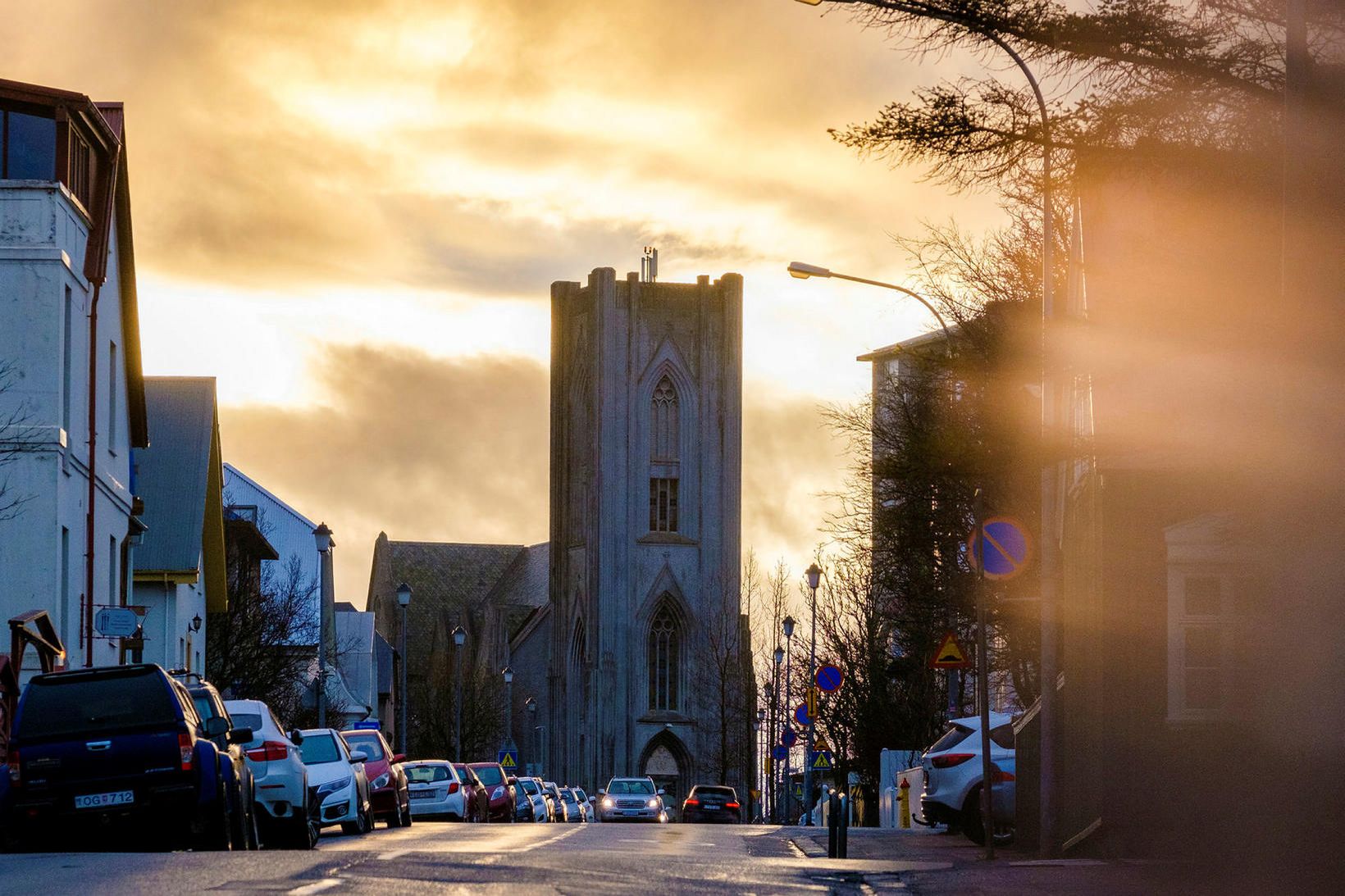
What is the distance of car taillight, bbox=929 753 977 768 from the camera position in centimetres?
2373

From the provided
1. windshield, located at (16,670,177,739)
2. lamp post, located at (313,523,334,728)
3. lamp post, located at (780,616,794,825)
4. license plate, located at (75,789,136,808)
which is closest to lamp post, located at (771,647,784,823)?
lamp post, located at (780,616,794,825)

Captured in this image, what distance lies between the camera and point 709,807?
2156 inches

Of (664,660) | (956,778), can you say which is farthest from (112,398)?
(664,660)

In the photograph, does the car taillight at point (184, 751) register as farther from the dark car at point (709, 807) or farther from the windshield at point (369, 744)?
the dark car at point (709, 807)

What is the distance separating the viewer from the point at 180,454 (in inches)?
1953

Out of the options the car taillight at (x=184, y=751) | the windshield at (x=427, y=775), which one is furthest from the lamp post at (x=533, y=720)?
the car taillight at (x=184, y=751)

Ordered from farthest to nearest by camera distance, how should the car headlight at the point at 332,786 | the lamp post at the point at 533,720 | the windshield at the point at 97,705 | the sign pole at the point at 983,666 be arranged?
the lamp post at the point at 533,720
the car headlight at the point at 332,786
the sign pole at the point at 983,666
the windshield at the point at 97,705

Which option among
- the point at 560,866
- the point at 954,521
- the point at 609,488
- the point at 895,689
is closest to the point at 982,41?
the point at 560,866

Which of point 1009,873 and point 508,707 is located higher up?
point 1009,873

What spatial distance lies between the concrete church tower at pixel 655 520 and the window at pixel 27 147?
70365mm

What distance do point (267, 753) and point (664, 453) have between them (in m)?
83.1

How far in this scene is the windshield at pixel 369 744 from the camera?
30547 mm

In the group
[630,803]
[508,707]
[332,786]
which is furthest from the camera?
[508,707]

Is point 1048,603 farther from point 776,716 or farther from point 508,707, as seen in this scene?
point 508,707
